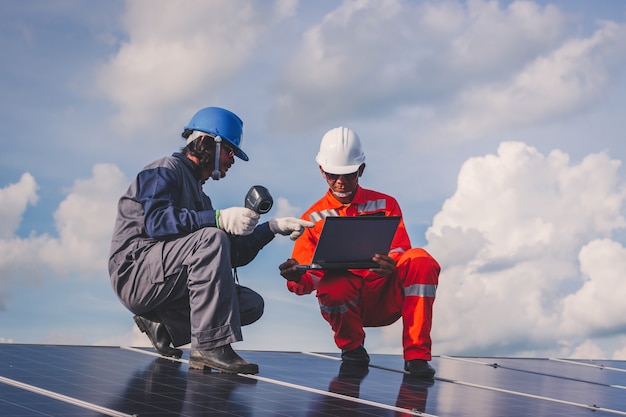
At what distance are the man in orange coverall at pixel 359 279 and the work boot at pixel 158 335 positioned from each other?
78 centimetres

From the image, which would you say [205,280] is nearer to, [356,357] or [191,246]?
[191,246]

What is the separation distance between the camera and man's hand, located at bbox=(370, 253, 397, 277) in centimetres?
510

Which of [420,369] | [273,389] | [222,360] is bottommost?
[273,389]

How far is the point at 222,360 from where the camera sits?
4.40 m

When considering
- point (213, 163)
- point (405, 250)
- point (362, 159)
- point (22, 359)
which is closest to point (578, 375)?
point (405, 250)

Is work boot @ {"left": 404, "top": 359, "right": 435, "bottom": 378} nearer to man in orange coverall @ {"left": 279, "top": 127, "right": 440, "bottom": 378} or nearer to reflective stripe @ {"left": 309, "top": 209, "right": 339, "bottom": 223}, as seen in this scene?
man in orange coverall @ {"left": 279, "top": 127, "right": 440, "bottom": 378}

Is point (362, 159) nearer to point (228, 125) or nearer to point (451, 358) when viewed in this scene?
point (228, 125)

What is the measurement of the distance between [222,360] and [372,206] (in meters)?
1.64

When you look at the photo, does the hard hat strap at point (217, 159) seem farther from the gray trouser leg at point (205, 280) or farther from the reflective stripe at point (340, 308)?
the reflective stripe at point (340, 308)

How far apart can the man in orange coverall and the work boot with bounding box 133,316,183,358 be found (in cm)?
78

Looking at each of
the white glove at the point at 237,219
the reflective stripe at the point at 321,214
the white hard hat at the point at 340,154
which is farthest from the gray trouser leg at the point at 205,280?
the white hard hat at the point at 340,154

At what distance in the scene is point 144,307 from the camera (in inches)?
189

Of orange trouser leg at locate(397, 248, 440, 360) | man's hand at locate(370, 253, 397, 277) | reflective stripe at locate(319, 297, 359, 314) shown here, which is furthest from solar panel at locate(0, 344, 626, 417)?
man's hand at locate(370, 253, 397, 277)

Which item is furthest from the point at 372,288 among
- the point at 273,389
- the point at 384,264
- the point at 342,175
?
the point at 273,389
